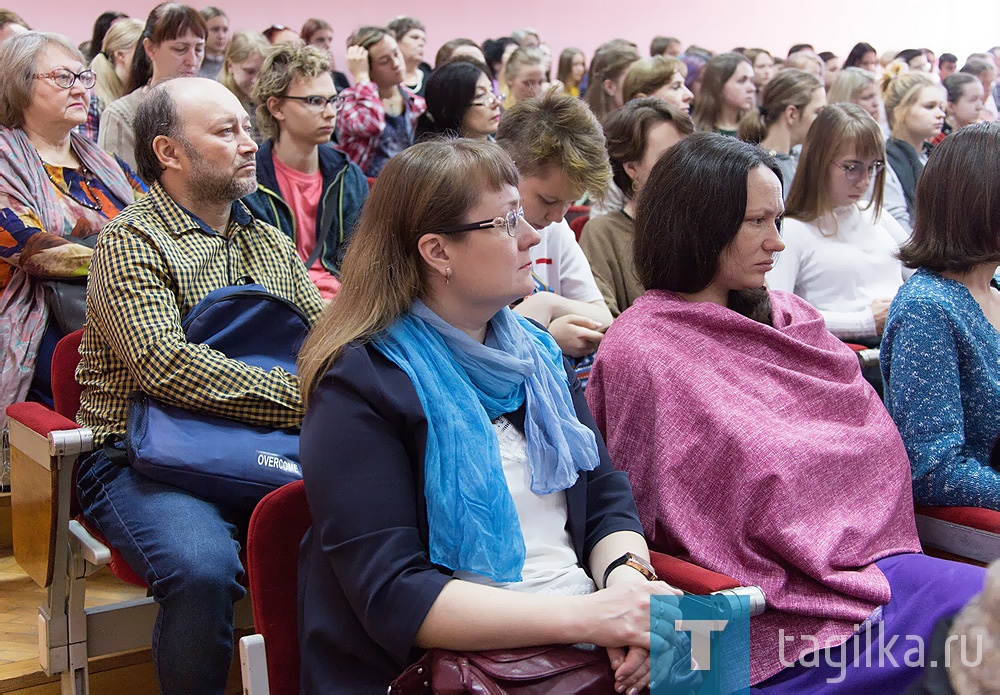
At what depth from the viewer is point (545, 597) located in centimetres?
128

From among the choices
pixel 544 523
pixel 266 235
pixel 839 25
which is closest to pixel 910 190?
pixel 266 235

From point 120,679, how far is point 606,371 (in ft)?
4.22

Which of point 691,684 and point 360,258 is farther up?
point 360,258

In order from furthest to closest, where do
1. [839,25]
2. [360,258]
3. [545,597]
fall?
[839,25] < [360,258] < [545,597]

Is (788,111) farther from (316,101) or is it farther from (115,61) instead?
(115,61)

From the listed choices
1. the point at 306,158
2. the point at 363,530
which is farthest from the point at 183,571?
the point at 306,158

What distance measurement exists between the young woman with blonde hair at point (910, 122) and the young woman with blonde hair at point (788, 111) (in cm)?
53

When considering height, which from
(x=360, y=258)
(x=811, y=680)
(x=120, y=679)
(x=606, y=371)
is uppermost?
(x=360, y=258)

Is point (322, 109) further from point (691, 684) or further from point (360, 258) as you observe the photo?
point (691, 684)

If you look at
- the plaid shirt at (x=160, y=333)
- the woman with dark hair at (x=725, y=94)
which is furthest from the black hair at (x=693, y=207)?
the woman with dark hair at (x=725, y=94)

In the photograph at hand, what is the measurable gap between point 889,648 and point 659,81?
9.58 feet

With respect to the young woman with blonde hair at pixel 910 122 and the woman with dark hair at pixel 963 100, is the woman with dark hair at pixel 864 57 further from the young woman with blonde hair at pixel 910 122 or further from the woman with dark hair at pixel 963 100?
the young woman with blonde hair at pixel 910 122

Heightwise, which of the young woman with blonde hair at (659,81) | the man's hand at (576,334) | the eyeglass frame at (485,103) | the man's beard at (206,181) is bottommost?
the man's hand at (576,334)

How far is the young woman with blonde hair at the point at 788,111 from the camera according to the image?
4105mm
